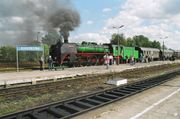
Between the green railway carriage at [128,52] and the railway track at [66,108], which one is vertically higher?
the green railway carriage at [128,52]

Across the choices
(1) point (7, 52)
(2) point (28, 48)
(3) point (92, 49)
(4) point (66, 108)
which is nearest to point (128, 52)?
(3) point (92, 49)

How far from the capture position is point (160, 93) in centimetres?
1546

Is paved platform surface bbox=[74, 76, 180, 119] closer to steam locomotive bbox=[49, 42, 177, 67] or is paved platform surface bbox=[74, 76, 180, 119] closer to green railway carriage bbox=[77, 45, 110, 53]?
steam locomotive bbox=[49, 42, 177, 67]

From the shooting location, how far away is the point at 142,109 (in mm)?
11211

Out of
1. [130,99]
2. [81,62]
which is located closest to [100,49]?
[81,62]

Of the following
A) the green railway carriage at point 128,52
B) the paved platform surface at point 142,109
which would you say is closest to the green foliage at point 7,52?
the green railway carriage at point 128,52

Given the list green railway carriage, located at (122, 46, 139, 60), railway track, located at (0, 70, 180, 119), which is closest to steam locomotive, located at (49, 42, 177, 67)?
green railway carriage, located at (122, 46, 139, 60)

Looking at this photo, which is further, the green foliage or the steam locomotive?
the green foliage

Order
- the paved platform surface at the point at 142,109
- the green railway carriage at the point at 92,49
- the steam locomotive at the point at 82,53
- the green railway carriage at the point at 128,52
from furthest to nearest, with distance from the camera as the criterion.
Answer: the green railway carriage at the point at 128,52
the green railway carriage at the point at 92,49
the steam locomotive at the point at 82,53
the paved platform surface at the point at 142,109

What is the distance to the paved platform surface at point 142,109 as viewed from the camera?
32.9ft

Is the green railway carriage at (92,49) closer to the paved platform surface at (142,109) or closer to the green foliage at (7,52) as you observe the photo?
the paved platform surface at (142,109)

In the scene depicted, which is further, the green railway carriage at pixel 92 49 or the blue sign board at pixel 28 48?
the green railway carriage at pixel 92 49

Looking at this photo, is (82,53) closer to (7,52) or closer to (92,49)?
(92,49)

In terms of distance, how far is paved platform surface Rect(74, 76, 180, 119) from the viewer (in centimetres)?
1003
